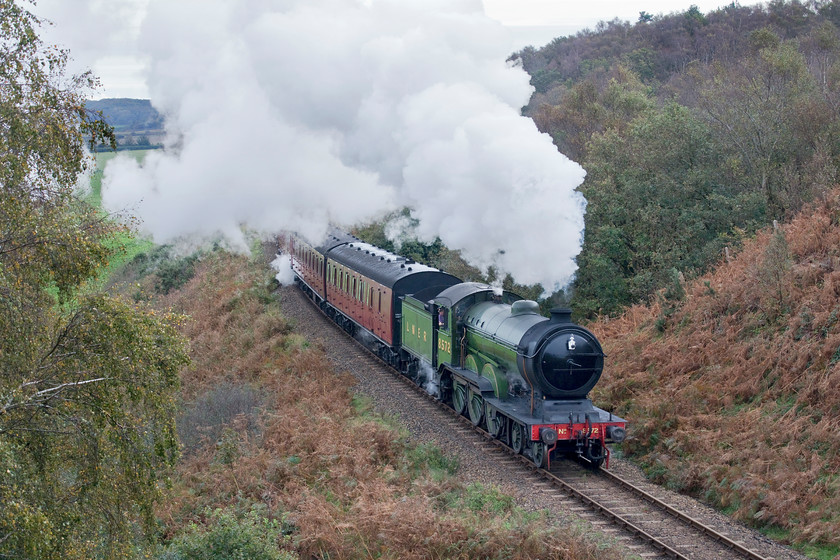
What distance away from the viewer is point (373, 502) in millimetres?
12062

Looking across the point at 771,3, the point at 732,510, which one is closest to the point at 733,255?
the point at 732,510

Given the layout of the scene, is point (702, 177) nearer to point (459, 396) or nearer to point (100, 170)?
point (459, 396)

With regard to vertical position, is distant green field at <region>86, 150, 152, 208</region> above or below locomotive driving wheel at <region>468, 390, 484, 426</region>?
above

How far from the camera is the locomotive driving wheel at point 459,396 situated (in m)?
17.0

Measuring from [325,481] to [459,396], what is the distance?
4629 millimetres

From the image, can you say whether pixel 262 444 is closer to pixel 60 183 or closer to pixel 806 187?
pixel 60 183

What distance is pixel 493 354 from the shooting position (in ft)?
50.3

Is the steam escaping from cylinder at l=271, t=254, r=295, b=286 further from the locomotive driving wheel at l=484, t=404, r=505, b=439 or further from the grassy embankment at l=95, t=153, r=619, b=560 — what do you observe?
the locomotive driving wheel at l=484, t=404, r=505, b=439

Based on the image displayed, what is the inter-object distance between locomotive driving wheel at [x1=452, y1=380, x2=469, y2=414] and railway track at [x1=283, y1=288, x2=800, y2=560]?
0.70ft

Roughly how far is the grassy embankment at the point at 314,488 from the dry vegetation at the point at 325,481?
24 mm

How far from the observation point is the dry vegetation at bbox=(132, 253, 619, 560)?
1057cm

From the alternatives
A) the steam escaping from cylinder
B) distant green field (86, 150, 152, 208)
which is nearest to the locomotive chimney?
distant green field (86, 150, 152, 208)

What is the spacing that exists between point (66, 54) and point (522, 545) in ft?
27.6

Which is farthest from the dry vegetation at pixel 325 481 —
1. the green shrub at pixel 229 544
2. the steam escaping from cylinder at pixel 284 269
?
the steam escaping from cylinder at pixel 284 269
